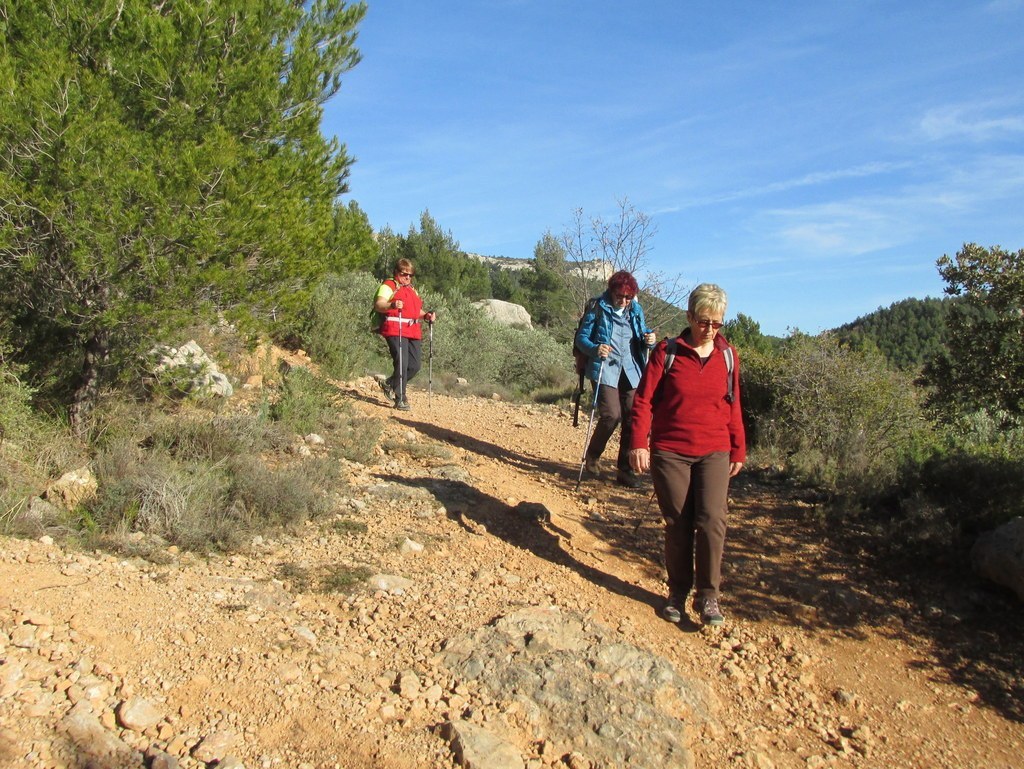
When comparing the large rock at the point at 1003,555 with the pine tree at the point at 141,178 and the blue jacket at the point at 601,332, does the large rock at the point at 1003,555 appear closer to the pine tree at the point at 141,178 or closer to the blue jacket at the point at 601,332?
the blue jacket at the point at 601,332

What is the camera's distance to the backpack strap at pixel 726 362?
4469 millimetres

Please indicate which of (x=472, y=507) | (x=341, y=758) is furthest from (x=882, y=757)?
(x=472, y=507)

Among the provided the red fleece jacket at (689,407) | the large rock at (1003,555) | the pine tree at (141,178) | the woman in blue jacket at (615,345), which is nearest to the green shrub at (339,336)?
the pine tree at (141,178)

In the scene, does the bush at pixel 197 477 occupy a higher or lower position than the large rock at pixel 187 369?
lower

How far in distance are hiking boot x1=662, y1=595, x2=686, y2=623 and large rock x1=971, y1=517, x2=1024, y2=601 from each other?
85.4 inches

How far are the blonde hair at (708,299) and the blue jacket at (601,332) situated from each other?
2.19 m

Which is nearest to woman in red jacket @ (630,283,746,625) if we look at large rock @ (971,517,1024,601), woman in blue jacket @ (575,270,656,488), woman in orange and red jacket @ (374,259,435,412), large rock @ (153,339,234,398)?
large rock @ (971,517,1024,601)

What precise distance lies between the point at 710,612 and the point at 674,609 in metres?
0.20

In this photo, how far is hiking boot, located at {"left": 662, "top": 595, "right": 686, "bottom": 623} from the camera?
4.47 metres

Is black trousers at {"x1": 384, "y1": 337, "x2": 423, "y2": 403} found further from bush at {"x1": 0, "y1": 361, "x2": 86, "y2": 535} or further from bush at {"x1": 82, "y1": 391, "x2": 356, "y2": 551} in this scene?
bush at {"x1": 0, "y1": 361, "x2": 86, "y2": 535}

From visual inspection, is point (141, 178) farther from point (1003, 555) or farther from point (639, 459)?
point (1003, 555)

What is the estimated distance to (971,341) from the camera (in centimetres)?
581

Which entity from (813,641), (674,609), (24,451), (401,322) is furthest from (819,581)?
(401,322)

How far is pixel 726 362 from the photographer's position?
447 cm
